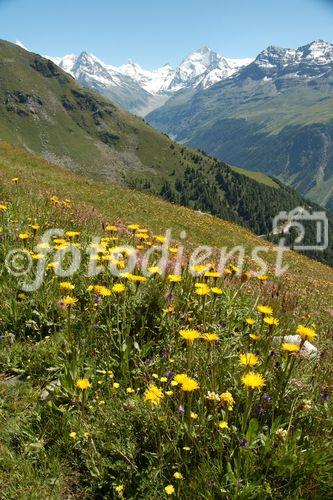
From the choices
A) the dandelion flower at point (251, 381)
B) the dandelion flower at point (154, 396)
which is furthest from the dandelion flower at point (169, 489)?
the dandelion flower at point (251, 381)

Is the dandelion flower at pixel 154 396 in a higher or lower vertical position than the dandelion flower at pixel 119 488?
higher

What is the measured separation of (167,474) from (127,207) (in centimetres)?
2189

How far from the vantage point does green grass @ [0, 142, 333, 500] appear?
3539mm

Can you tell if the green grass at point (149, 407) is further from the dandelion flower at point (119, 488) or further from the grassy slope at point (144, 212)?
the grassy slope at point (144, 212)

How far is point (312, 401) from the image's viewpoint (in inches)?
167

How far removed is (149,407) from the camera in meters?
4.14

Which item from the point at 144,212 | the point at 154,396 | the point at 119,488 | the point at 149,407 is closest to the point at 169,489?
the point at 119,488

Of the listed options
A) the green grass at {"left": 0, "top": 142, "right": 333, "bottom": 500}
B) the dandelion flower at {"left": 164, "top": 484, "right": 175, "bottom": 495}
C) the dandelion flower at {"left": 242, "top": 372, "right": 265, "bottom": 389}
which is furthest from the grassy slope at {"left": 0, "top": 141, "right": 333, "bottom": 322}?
the dandelion flower at {"left": 164, "top": 484, "right": 175, "bottom": 495}

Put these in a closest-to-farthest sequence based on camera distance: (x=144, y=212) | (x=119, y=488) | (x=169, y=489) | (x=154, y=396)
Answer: (x=169, y=489) < (x=119, y=488) < (x=154, y=396) < (x=144, y=212)

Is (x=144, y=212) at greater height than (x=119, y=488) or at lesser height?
greater

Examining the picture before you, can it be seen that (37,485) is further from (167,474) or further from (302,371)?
(302,371)

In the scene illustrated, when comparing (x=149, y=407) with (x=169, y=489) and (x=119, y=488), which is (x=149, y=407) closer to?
(x=119, y=488)

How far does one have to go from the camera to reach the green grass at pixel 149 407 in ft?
11.6

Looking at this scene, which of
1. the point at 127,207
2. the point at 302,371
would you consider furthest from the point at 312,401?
the point at 127,207
